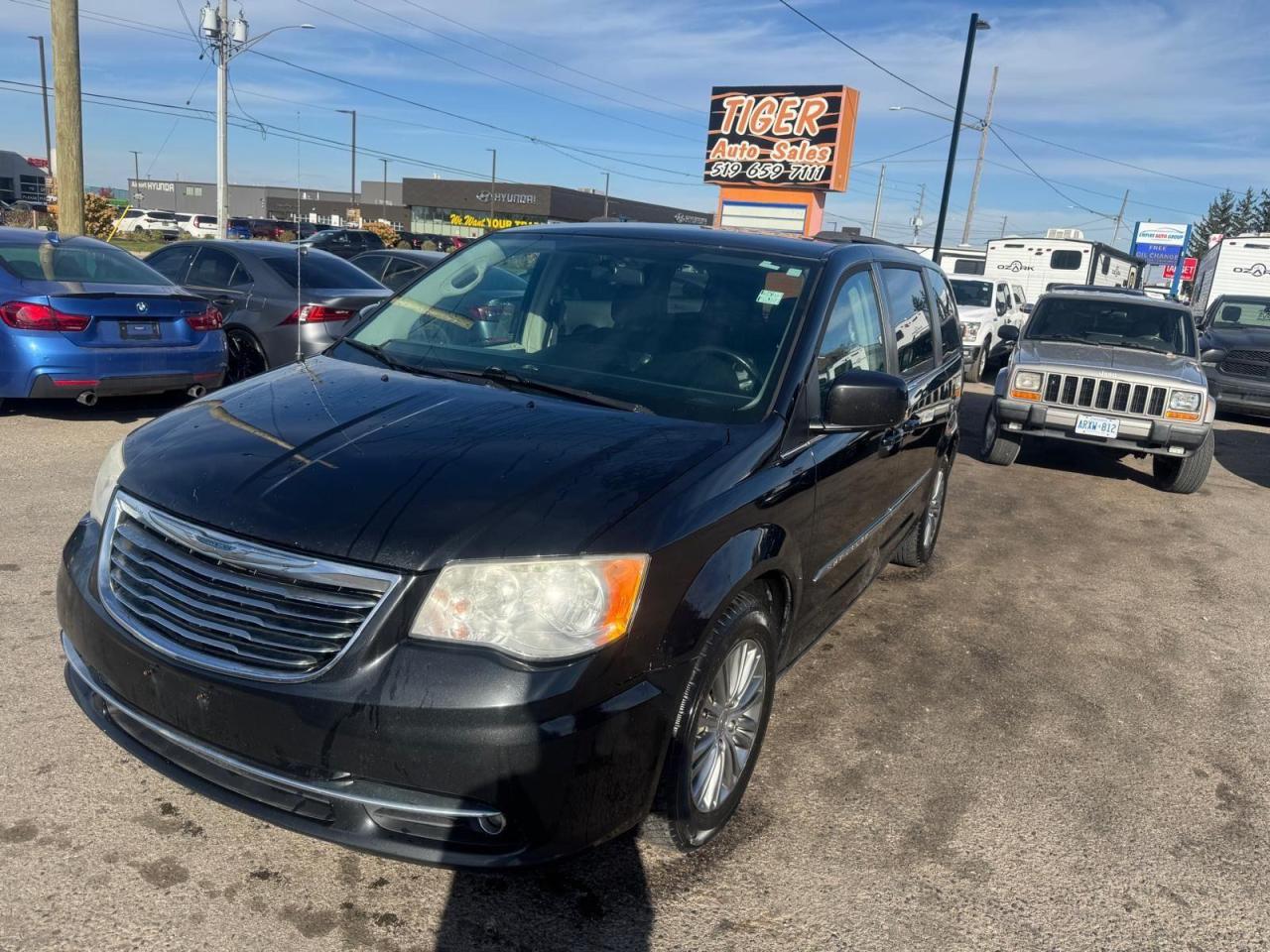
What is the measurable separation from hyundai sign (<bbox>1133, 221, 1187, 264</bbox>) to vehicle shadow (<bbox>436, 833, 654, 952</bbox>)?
54.5m

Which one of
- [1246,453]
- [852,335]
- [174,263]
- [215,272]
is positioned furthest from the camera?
[1246,453]

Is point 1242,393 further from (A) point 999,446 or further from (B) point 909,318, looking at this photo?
(B) point 909,318

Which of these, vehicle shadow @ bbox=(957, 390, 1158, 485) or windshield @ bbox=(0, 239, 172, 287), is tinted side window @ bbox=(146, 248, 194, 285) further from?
vehicle shadow @ bbox=(957, 390, 1158, 485)

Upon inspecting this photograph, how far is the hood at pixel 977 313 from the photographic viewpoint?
15953 millimetres

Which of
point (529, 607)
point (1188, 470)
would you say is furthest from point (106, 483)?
point (1188, 470)

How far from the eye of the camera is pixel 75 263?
302 inches

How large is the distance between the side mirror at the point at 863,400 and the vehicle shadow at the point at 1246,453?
8106mm

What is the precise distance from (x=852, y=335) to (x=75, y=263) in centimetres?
658

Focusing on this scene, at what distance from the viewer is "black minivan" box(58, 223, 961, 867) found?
87.7 inches

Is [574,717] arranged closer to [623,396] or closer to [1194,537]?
[623,396]

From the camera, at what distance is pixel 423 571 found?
89.0 inches

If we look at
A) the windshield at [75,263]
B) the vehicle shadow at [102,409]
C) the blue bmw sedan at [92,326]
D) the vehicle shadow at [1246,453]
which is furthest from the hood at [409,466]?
the vehicle shadow at [1246,453]

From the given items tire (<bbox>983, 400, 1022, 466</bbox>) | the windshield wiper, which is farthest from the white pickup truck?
the windshield wiper

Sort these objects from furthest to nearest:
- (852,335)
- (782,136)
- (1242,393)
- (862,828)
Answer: (782,136) < (1242,393) < (852,335) < (862,828)
